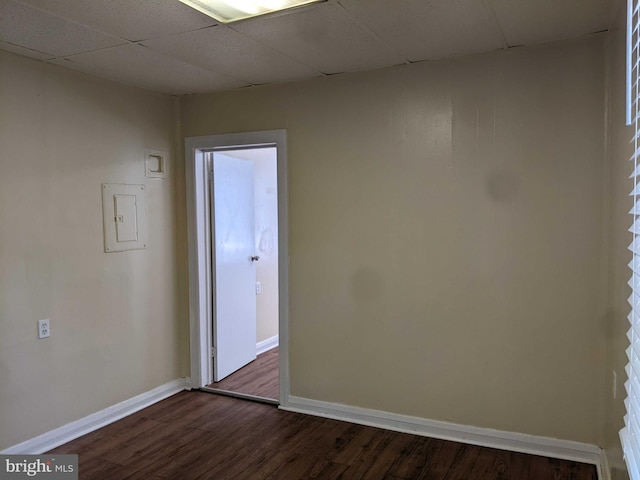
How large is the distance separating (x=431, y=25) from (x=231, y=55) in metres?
1.12

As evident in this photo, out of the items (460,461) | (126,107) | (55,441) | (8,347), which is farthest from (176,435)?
(126,107)

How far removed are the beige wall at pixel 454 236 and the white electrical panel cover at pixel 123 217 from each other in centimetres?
94

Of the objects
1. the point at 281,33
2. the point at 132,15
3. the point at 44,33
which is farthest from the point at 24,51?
the point at 281,33

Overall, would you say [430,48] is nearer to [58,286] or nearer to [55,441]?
[58,286]

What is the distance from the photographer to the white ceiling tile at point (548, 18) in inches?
84.4

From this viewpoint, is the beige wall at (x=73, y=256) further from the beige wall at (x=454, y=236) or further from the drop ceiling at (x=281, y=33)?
the beige wall at (x=454, y=236)

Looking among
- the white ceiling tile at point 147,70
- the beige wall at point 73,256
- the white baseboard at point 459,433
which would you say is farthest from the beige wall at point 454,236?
the beige wall at point 73,256

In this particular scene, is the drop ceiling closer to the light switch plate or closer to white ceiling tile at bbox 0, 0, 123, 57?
white ceiling tile at bbox 0, 0, 123, 57

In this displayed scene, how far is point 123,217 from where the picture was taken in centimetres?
337

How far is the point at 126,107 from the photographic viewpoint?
11.2 ft

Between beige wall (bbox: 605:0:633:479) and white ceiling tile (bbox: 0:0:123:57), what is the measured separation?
7.94ft

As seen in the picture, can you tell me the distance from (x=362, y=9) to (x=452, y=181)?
1171 mm

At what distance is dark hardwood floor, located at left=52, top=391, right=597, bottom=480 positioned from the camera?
103 inches

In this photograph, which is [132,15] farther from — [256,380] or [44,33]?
[256,380]
